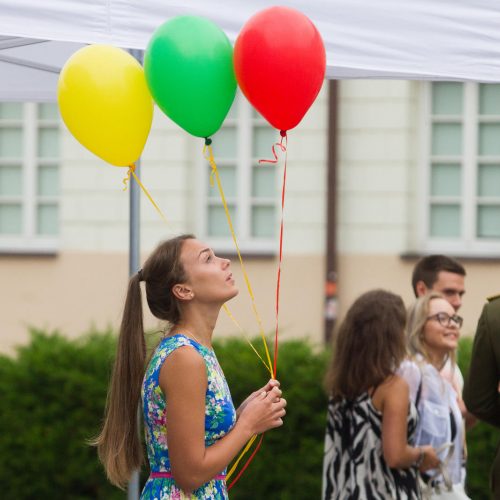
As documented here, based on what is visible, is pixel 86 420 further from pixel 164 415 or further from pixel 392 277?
pixel 392 277

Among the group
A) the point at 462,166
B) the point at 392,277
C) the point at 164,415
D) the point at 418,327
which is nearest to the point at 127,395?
the point at 164,415

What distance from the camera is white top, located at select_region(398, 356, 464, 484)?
4.73 meters

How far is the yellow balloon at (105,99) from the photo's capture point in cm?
363

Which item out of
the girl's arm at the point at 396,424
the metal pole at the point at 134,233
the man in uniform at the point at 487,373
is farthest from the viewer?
the metal pole at the point at 134,233

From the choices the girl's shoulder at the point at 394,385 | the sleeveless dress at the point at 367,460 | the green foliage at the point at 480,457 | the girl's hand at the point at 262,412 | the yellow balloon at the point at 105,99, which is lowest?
the green foliage at the point at 480,457

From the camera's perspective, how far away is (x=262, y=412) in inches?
137

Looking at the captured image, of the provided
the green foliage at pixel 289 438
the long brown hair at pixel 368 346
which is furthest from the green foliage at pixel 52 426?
the long brown hair at pixel 368 346

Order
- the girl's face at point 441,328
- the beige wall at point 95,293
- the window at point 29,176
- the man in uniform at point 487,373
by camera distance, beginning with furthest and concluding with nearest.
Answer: the window at point 29,176 → the beige wall at point 95,293 → the girl's face at point 441,328 → the man in uniform at point 487,373

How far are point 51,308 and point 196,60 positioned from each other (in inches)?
361

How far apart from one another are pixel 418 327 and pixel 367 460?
0.60 m

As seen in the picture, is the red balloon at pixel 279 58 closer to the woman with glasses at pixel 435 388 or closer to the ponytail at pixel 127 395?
the ponytail at pixel 127 395

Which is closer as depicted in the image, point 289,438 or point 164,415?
point 164,415

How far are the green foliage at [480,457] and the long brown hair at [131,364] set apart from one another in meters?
3.42

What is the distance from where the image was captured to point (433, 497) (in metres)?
4.78
